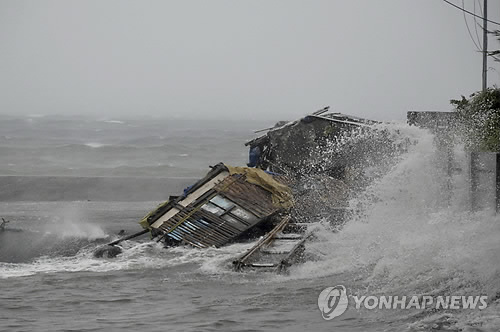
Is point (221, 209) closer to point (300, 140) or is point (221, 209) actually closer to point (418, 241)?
point (300, 140)

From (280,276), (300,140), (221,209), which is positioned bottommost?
(280,276)

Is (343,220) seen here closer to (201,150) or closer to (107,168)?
(107,168)

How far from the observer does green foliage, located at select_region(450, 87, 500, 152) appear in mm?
17812

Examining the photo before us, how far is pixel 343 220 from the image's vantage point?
18953 millimetres

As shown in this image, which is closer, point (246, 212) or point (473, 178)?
point (473, 178)

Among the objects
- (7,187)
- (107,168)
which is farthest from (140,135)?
(7,187)

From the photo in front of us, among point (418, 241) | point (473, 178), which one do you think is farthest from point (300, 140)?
point (418, 241)

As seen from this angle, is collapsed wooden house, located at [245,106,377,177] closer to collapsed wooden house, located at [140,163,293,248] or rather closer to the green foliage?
collapsed wooden house, located at [140,163,293,248]
